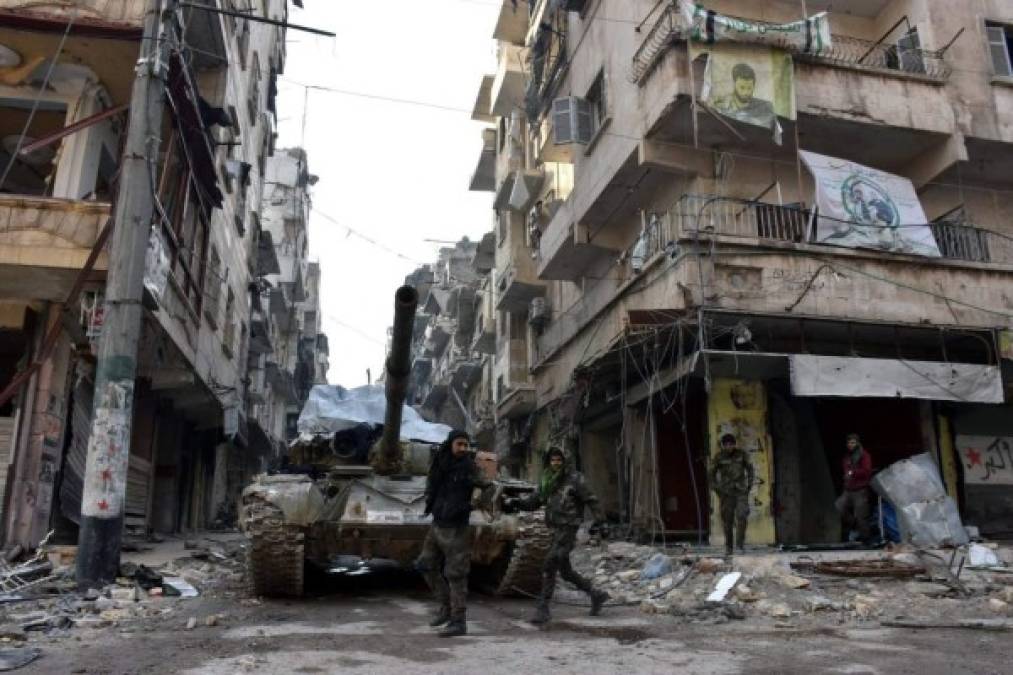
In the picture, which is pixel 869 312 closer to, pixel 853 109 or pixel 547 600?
pixel 853 109

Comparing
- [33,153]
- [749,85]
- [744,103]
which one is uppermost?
[749,85]

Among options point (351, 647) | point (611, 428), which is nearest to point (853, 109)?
point (611, 428)

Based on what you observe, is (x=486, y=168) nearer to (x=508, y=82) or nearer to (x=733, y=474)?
(x=508, y=82)

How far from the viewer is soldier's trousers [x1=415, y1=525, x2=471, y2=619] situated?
5871 millimetres

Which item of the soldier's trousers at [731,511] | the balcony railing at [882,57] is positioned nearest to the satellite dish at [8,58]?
the soldier's trousers at [731,511]

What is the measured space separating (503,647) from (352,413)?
6949mm

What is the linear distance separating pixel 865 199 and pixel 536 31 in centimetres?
1097

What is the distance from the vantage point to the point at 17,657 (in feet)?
15.5

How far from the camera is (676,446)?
14.3 meters

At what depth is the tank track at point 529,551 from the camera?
301 inches

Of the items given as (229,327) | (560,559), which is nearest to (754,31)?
(560,559)

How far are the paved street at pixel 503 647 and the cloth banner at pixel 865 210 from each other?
746 centimetres

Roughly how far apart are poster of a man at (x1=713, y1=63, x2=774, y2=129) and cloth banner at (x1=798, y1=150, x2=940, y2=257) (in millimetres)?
990

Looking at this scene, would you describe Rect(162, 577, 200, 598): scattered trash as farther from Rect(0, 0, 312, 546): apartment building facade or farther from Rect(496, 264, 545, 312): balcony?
Rect(496, 264, 545, 312): balcony
